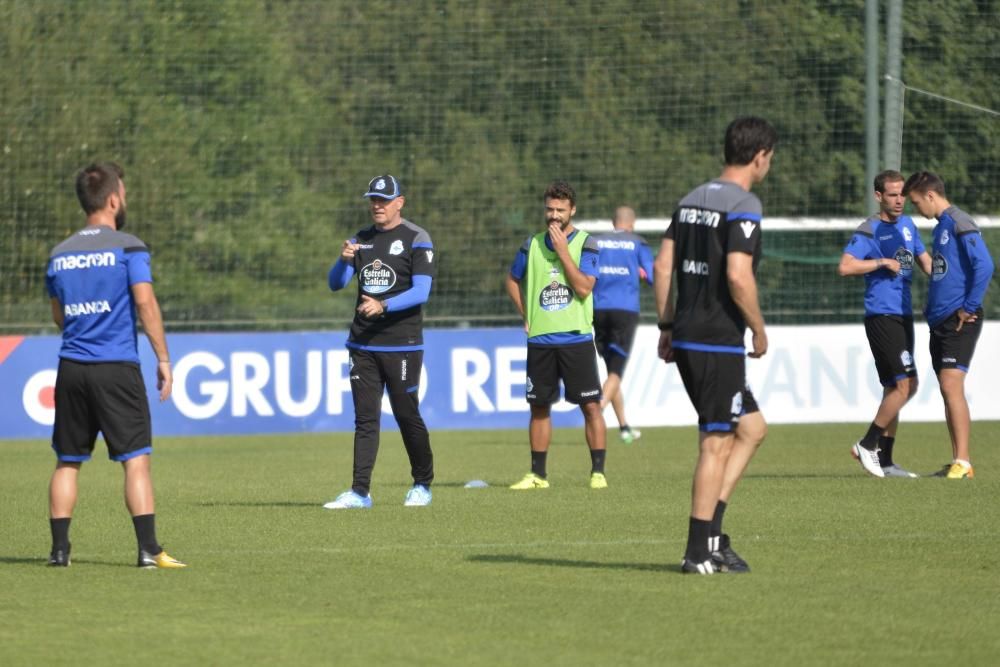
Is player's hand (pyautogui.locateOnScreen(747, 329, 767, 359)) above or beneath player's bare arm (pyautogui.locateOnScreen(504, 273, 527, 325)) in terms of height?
above

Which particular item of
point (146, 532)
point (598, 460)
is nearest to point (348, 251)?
point (598, 460)

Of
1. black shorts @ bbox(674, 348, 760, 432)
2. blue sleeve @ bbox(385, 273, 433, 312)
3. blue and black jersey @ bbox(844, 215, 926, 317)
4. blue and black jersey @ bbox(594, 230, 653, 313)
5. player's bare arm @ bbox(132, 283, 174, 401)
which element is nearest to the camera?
black shorts @ bbox(674, 348, 760, 432)

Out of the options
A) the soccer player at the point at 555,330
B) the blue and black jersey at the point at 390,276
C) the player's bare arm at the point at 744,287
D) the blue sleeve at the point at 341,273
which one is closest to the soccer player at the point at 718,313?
the player's bare arm at the point at 744,287

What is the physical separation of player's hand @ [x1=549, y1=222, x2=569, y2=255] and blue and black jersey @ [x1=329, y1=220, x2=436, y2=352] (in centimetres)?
111

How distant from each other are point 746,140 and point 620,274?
379 inches

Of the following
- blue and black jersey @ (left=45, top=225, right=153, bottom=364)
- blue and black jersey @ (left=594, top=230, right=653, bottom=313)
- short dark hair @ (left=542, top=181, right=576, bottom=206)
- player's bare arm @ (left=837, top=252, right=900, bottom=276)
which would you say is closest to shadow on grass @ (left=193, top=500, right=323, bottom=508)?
short dark hair @ (left=542, top=181, right=576, bottom=206)

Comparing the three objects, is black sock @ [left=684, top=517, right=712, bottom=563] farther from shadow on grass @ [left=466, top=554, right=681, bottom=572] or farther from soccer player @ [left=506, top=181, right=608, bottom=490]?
soccer player @ [left=506, top=181, right=608, bottom=490]

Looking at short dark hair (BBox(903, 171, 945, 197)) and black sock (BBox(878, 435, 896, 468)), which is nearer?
short dark hair (BBox(903, 171, 945, 197))

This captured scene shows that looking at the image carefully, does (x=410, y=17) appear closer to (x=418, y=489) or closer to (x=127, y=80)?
(x=127, y=80)

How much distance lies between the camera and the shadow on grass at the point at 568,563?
8422mm

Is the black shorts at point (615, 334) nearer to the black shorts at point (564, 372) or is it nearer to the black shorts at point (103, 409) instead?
the black shorts at point (564, 372)

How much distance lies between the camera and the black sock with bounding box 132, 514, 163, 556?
28.3 ft

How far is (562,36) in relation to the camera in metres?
26.8

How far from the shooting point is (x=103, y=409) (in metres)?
8.50
